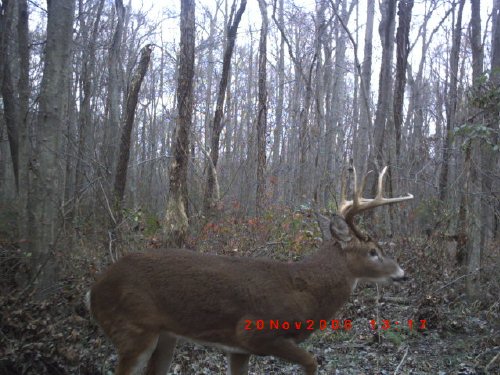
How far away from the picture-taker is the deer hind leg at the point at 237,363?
5.32 metres

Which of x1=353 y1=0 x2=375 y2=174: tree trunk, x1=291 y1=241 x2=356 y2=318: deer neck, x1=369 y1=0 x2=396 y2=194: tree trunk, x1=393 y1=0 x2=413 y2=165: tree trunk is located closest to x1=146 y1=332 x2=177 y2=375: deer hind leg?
x1=291 y1=241 x2=356 y2=318: deer neck

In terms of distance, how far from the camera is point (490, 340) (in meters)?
6.58

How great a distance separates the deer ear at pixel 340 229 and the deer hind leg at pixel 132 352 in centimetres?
214

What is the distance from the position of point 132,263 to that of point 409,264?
5.71 m

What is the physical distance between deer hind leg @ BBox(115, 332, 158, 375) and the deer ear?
7.03 feet

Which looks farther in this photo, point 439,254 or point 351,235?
point 439,254

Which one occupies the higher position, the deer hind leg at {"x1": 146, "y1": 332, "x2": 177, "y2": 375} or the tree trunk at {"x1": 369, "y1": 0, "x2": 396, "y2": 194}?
the tree trunk at {"x1": 369, "y1": 0, "x2": 396, "y2": 194}

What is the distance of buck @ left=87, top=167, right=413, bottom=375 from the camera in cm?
484

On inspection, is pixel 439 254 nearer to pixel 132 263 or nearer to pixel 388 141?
pixel 388 141

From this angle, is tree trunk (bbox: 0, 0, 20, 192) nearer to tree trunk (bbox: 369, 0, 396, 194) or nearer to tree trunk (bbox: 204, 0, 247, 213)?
tree trunk (bbox: 204, 0, 247, 213)

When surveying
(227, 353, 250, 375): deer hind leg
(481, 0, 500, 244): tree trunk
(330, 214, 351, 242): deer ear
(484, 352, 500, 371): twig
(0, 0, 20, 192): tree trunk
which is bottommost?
(484, 352, 500, 371): twig

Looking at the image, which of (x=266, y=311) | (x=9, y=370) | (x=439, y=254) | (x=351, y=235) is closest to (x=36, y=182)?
(x=9, y=370)

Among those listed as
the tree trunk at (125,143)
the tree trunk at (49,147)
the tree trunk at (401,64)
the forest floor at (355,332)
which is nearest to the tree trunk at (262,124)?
the tree trunk at (125,143)

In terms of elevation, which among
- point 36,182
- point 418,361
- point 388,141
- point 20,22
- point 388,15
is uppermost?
point 388,15
